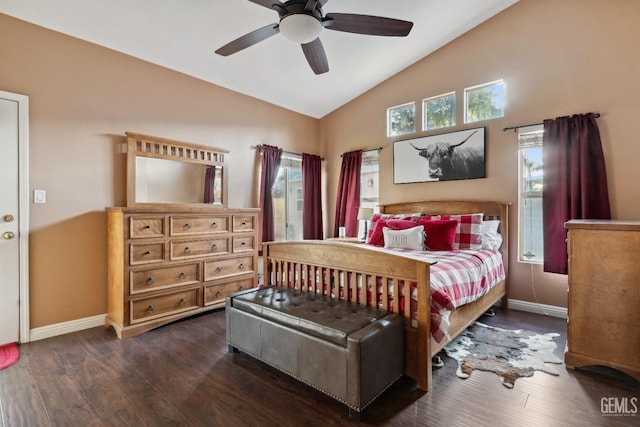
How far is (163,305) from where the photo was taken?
312 cm

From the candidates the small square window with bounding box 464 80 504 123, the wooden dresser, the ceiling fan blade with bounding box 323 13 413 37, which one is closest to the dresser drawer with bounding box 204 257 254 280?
the ceiling fan blade with bounding box 323 13 413 37

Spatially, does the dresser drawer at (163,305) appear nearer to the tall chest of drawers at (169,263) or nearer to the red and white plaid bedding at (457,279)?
the tall chest of drawers at (169,263)

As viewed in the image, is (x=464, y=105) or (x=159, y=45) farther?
(x=464, y=105)

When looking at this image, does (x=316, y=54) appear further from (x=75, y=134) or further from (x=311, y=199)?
(x=311, y=199)

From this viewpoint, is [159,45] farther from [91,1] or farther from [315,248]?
[315,248]

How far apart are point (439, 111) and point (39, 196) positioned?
14.9 ft

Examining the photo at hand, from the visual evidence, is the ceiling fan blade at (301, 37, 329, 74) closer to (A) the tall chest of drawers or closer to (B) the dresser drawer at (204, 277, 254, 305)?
(A) the tall chest of drawers

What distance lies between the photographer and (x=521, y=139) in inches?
142

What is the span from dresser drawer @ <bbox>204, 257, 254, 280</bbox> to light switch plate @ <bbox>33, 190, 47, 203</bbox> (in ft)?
5.04

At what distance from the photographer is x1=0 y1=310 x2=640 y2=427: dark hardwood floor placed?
1.72 m

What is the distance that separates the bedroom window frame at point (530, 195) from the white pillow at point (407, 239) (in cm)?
124

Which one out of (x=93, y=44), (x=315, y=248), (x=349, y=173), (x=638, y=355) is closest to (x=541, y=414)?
(x=638, y=355)

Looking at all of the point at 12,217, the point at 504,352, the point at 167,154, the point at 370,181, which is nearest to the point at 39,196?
the point at 12,217

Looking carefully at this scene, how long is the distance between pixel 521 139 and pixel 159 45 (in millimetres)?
4103
